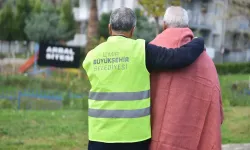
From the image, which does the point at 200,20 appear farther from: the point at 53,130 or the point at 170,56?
the point at 170,56

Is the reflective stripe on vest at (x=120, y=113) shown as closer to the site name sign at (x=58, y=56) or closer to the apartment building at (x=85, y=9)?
the site name sign at (x=58, y=56)

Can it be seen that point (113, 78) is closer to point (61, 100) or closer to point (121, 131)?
point (121, 131)

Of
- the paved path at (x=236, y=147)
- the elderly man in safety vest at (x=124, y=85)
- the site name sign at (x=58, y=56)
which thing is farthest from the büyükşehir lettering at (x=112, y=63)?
the site name sign at (x=58, y=56)

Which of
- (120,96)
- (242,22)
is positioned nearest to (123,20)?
(120,96)

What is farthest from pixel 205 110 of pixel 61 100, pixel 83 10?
pixel 83 10

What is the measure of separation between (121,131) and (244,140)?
203 inches

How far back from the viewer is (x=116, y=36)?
10.3 ft

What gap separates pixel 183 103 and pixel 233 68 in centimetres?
2800

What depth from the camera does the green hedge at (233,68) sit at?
96.8 feet

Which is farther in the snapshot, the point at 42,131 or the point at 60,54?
the point at 60,54

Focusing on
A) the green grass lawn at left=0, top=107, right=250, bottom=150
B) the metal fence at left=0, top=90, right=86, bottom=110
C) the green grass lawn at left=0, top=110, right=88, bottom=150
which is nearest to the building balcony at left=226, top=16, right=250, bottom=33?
the metal fence at left=0, top=90, right=86, bottom=110

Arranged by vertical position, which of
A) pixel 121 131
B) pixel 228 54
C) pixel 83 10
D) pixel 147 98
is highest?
pixel 147 98

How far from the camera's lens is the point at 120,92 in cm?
304

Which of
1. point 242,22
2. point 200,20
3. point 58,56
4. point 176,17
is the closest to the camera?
point 176,17
